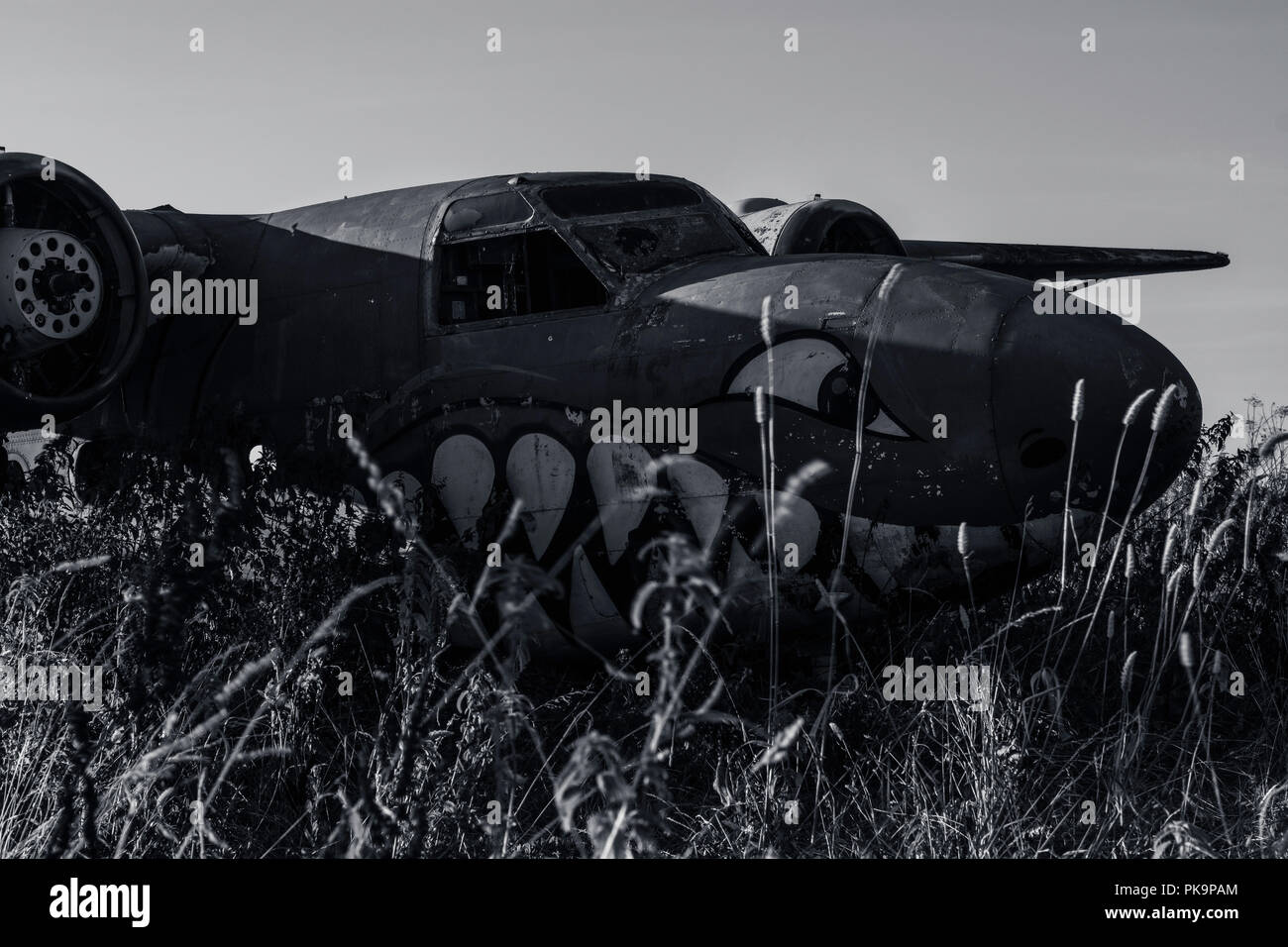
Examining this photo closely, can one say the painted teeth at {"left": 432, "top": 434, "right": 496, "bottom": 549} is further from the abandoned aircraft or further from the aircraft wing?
the aircraft wing

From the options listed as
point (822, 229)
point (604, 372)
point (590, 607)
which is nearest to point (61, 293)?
point (604, 372)

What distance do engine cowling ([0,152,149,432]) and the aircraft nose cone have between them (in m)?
4.96

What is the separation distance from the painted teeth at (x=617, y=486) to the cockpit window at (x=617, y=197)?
162 cm

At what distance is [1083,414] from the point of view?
670cm

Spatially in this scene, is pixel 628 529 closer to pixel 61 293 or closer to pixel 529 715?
pixel 529 715

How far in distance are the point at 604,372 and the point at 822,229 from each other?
3944 millimetres

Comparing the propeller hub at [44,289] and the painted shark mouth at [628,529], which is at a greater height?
the propeller hub at [44,289]

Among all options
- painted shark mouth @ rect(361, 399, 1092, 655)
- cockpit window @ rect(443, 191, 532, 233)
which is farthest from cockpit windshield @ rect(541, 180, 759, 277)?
painted shark mouth @ rect(361, 399, 1092, 655)

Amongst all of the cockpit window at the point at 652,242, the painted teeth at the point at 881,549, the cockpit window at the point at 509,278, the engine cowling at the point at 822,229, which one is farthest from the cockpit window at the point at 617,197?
the painted teeth at the point at 881,549

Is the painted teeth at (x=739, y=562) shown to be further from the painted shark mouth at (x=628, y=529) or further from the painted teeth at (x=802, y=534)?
the painted teeth at (x=802, y=534)

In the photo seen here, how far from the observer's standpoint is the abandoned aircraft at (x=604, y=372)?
6.87 meters
